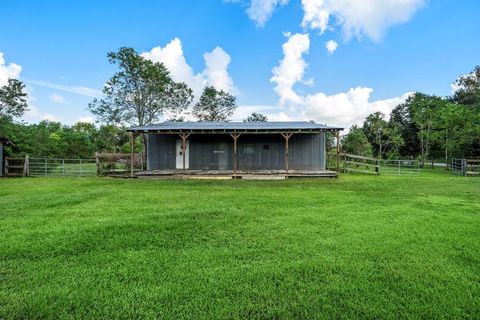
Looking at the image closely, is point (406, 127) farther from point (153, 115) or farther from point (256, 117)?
point (153, 115)

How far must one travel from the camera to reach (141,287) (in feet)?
8.99

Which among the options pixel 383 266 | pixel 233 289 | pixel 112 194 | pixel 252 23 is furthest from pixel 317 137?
pixel 233 289

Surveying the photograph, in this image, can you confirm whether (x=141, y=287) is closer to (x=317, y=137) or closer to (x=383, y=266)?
(x=383, y=266)

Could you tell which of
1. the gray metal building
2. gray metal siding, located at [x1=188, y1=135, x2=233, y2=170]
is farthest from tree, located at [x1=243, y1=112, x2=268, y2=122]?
gray metal siding, located at [x1=188, y1=135, x2=233, y2=170]

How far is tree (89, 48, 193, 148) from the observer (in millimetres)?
26891

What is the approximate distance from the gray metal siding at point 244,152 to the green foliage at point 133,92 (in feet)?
48.0

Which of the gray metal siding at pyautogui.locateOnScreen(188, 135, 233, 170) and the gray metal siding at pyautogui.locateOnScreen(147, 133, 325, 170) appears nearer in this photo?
the gray metal siding at pyautogui.locateOnScreen(147, 133, 325, 170)

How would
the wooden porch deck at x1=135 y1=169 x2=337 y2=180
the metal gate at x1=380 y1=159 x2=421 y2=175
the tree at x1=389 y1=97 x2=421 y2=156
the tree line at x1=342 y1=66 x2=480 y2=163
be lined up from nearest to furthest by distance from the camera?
the wooden porch deck at x1=135 y1=169 x2=337 y2=180
the metal gate at x1=380 y1=159 x2=421 y2=175
the tree line at x1=342 y1=66 x2=480 y2=163
the tree at x1=389 y1=97 x2=421 y2=156

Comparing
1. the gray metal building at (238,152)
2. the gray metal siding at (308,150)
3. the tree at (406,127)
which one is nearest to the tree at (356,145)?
the tree at (406,127)

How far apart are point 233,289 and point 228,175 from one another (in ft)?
34.6

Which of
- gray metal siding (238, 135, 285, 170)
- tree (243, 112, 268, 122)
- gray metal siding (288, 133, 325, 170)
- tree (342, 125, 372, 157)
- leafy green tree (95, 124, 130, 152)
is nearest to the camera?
gray metal siding (288, 133, 325, 170)

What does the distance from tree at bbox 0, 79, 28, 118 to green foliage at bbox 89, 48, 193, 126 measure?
5.90 metres

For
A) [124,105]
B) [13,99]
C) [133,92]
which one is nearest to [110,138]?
[124,105]

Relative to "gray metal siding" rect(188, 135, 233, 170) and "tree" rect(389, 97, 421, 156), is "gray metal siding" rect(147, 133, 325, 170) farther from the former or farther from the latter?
"tree" rect(389, 97, 421, 156)
